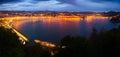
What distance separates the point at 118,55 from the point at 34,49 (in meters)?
5.98

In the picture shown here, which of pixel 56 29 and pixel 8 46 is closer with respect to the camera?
pixel 8 46

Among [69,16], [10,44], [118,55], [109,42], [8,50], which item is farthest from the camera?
[69,16]

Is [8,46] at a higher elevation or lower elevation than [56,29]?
higher

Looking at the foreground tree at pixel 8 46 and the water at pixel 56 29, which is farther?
the water at pixel 56 29

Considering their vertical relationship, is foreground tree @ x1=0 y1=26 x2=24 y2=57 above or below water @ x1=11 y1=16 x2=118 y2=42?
above

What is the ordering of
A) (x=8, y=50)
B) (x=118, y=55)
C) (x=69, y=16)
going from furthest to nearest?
(x=69, y=16) → (x=118, y=55) → (x=8, y=50)

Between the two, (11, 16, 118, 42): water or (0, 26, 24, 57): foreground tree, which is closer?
(0, 26, 24, 57): foreground tree

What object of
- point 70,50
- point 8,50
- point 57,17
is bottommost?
point 57,17

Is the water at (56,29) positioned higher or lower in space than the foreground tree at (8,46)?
lower

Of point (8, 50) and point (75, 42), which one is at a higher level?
point (8, 50)

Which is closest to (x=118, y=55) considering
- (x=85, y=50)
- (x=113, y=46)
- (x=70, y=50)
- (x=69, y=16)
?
(x=113, y=46)

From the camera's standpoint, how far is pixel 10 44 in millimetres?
15188

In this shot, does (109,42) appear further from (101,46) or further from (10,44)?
(10,44)

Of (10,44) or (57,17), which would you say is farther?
(57,17)
